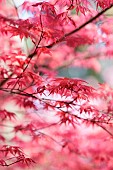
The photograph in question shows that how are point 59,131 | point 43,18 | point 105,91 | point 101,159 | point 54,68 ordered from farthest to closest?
point 54,68, point 59,131, point 101,159, point 105,91, point 43,18

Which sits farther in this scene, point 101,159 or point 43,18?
point 101,159

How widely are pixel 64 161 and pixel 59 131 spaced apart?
0.60 meters

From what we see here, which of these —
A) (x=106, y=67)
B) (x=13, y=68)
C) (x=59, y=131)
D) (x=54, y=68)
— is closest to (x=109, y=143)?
(x=59, y=131)

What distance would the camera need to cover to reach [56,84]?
8.60ft

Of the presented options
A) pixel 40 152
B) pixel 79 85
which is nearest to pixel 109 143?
pixel 40 152

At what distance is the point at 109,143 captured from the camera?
177 inches

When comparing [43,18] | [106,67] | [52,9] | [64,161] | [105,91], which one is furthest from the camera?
[106,67]

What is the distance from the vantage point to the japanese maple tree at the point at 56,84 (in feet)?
8.41

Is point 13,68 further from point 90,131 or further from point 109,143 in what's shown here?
point 90,131

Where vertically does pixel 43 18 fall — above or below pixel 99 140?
above

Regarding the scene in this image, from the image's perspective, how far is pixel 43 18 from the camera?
3.05 meters

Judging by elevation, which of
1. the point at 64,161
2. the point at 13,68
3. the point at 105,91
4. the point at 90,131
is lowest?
the point at 64,161

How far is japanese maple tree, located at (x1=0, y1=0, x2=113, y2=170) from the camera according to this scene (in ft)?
8.41

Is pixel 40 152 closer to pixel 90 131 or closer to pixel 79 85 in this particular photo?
pixel 90 131
